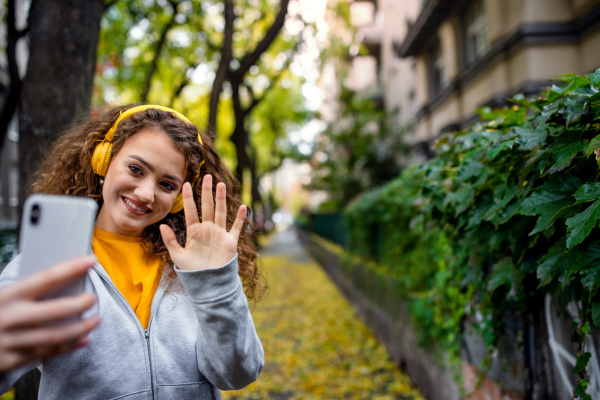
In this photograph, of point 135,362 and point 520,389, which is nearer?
point 135,362

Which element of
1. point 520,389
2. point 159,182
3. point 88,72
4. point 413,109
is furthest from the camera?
point 413,109

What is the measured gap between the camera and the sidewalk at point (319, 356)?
486cm

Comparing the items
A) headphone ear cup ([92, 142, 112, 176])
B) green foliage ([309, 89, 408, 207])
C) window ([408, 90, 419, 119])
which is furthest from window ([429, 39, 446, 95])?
headphone ear cup ([92, 142, 112, 176])

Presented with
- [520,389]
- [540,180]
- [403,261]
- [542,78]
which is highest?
[542,78]

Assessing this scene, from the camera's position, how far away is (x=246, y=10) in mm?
11602

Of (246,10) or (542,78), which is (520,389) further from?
(246,10)

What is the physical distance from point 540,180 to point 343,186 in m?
13.2

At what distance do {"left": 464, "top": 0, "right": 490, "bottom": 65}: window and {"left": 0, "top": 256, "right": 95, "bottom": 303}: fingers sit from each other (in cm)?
1096

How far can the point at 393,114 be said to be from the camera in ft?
53.0

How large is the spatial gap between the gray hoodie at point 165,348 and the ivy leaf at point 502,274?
50.1 inches

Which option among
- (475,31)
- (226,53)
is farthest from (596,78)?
(475,31)

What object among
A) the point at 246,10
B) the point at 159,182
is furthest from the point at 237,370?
the point at 246,10

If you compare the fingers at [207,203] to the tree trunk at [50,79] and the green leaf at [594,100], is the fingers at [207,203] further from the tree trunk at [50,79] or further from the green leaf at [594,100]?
the tree trunk at [50,79]

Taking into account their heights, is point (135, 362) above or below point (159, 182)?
below
